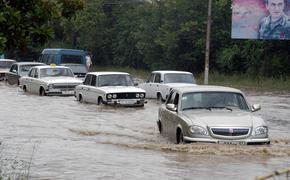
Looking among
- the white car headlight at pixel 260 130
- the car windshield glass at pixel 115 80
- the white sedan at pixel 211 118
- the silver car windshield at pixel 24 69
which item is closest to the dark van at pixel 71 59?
the silver car windshield at pixel 24 69

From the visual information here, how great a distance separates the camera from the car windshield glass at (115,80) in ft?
93.4

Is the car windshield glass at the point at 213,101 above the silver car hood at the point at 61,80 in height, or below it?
above

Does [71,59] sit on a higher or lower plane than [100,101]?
higher

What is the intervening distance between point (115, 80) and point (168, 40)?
26.9 meters

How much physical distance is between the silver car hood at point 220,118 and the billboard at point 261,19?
103ft

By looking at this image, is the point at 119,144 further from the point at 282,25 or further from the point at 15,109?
the point at 282,25

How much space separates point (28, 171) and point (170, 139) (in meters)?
5.45

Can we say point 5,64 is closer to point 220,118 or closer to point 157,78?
point 157,78

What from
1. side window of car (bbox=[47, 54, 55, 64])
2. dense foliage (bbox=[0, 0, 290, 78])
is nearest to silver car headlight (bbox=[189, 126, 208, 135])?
side window of car (bbox=[47, 54, 55, 64])

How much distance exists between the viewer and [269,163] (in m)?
13.3

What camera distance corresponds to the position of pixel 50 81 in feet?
110

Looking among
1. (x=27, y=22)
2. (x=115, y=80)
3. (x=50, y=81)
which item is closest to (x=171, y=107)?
(x=27, y=22)

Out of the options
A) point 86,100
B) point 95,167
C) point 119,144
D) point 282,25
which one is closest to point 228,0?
point 282,25

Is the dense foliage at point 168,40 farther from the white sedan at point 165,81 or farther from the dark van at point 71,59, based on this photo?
the white sedan at point 165,81
